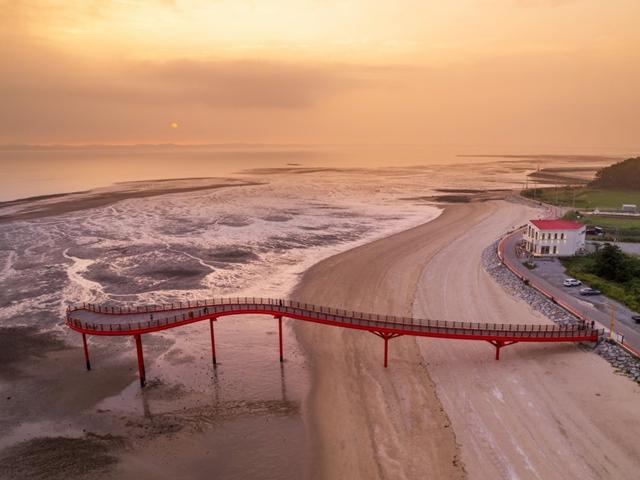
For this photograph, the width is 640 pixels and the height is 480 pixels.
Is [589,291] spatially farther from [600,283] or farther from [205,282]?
[205,282]

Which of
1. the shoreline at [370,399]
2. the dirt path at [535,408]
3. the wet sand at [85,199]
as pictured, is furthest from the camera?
the wet sand at [85,199]

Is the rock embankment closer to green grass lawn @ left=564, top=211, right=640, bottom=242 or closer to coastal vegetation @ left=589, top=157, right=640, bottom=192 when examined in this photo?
green grass lawn @ left=564, top=211, right=640, bottom=242

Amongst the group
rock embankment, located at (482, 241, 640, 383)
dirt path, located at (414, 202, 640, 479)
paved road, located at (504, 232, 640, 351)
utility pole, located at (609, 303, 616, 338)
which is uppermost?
utility pole, located at (609, 303, 616, 338)

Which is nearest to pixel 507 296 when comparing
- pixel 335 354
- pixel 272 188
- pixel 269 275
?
pixel 335 354

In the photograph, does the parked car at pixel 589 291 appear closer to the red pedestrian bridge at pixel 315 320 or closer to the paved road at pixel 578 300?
the paved road at pixel 578 300

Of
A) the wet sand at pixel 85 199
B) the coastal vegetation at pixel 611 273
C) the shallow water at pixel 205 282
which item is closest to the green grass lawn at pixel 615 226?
the coastal vegetation at pixel 611 273

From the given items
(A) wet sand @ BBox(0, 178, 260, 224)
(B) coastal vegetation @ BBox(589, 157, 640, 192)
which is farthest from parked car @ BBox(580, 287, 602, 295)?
(B) coastal vegetation @ BBox(589, 157, 640, 192)
